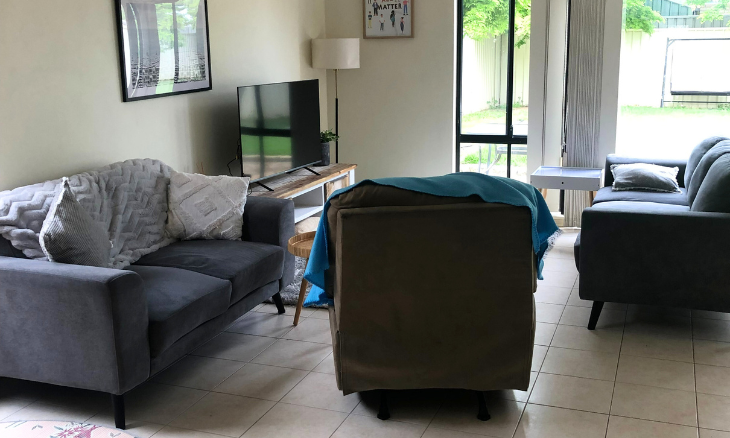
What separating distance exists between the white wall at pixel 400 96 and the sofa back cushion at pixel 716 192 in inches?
116

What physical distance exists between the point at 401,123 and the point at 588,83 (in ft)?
5.51

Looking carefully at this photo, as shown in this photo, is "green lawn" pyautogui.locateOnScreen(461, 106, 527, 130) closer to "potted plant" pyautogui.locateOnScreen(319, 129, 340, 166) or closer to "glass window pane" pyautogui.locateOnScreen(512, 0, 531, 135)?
"glass window pane" pyautogui.locateOnScreen(512, 0, 531, 135)

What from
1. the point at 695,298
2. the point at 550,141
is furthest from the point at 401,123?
the point at 695,298

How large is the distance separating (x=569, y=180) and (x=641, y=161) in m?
0.54

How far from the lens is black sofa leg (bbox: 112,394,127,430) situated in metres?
2.76

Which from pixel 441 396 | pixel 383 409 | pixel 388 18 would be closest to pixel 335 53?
pixel 388 18

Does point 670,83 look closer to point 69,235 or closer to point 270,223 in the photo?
point 270,223

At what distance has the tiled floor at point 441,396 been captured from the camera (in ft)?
8.96

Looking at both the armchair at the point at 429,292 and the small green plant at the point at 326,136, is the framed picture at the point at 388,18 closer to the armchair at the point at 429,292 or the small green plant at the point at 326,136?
the small green plant at the point at 326,136

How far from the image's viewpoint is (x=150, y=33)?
4.10 metres

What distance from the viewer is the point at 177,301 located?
295 cm

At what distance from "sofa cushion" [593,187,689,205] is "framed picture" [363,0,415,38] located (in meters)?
2.36

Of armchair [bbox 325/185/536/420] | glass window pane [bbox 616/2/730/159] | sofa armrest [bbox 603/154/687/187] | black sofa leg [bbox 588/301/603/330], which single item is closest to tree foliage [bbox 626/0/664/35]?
glass window pane [bbox 616/2/730/159]

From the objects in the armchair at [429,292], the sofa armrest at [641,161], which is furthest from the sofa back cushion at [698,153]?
the armchair at [429,292]
